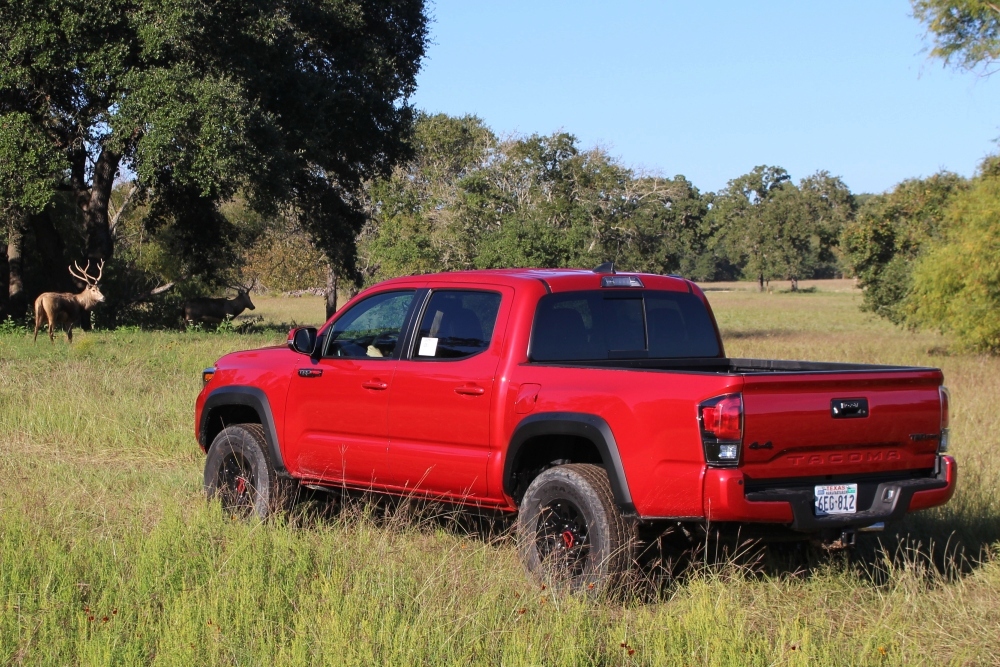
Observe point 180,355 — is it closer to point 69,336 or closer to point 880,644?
point 69,336

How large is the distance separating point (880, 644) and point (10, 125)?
21.7m

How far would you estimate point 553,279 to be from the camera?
6.88 metres

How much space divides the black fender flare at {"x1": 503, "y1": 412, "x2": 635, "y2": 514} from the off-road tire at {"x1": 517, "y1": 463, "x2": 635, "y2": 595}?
11cm

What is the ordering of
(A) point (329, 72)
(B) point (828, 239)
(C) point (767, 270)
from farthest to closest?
1. (C) point (767, 270)
2. (B) point (828, 239)
3. (A) point (329, 72)

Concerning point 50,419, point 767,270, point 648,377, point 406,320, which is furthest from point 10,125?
point 767,270

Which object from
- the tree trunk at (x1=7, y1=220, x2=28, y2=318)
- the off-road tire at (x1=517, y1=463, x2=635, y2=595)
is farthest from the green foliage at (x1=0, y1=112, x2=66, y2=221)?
the off-road tire at (x1=517, y1=463, x2=635, y2=595)

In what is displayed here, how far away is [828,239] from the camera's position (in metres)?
81.5

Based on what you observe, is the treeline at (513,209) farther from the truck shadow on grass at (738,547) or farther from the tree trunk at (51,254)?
the truck shadow on grass at (738,547)

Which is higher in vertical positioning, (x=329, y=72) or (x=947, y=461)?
(x=329, y=72)

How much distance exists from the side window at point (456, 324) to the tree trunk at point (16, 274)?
25.0 meters

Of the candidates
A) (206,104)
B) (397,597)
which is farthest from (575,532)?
(206,104)

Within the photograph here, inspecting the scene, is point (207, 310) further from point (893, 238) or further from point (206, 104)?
point (893, 238)

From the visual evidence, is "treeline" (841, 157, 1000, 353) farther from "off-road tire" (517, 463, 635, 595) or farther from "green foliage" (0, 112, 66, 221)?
"off-road tire" (517, 463, 635, 595)

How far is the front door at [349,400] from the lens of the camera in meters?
7.29
